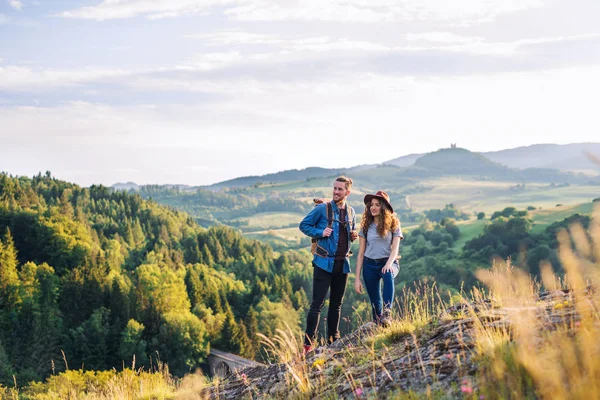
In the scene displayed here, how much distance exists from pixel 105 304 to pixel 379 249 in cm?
5634

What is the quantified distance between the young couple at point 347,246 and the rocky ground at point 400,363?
775mm

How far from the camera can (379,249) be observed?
852cm

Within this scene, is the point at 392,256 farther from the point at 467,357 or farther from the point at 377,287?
the point at 467,357

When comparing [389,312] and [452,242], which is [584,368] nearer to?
[389,312]

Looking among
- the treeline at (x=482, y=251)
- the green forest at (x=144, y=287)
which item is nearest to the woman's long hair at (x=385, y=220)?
the green forest at (x=144, y=287)

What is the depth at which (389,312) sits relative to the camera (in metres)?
8.11

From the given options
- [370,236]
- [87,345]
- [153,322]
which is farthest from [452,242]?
[370,236]

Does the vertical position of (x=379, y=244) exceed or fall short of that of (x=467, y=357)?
it exceeds it

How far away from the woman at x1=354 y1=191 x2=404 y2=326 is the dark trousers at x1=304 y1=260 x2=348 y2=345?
1.03 ft

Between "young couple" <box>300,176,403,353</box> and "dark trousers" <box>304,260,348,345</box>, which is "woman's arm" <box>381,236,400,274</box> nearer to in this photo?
"young couple" <box>300,176,403,353</box>

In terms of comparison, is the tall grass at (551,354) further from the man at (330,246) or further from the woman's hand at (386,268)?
the man at (330,246)

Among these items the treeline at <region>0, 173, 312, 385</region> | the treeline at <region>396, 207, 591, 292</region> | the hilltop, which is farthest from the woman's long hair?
the treeline at <region>396, 207, 591, 292</region>

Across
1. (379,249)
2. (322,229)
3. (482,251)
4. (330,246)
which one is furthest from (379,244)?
(482,251)

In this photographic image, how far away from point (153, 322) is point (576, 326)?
57051 millimetres
